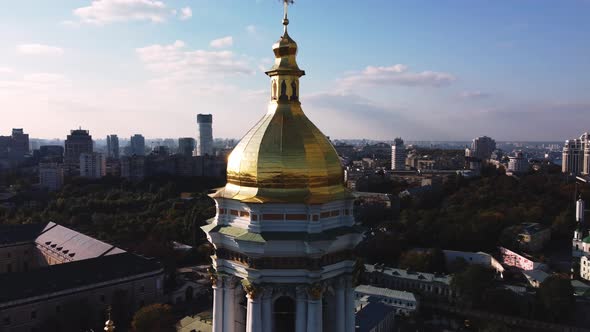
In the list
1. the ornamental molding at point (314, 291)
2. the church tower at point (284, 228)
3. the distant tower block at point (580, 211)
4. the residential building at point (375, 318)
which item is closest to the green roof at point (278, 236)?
the church tower at point (284, 228)

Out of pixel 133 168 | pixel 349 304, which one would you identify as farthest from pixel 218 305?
pixel 133 168

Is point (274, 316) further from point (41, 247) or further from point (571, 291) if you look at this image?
point (41, 247)

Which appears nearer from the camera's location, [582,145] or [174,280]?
[174,280]

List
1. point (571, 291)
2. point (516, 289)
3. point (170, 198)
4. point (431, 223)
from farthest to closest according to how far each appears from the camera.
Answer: point (170, 198) → point (431, 223) → point (516, 289) → point (571, 291)

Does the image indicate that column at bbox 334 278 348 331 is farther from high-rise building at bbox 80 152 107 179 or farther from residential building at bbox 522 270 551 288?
high-rise building at bbox 80 152 107 179

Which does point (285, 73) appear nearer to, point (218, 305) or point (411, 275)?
point (218, 305)

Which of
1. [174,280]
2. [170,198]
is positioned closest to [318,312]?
[174,280]
